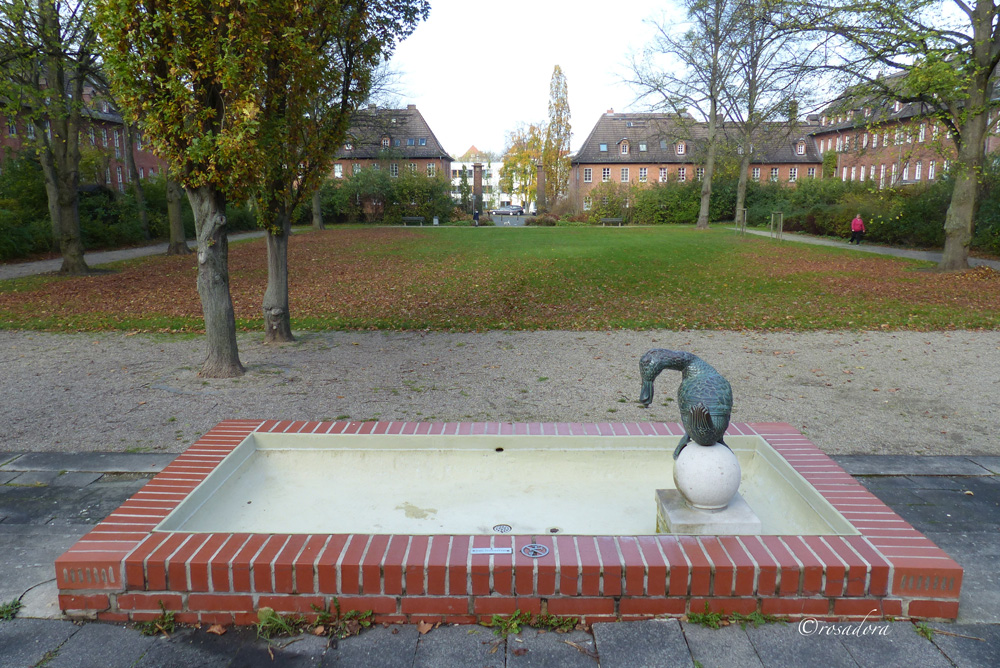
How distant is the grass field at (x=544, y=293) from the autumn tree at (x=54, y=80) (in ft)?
6.59

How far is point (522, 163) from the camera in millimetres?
73938

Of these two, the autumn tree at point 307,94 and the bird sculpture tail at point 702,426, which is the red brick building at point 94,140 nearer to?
the autumn tree at point 307,94

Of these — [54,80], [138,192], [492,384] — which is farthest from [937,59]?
[138,192]

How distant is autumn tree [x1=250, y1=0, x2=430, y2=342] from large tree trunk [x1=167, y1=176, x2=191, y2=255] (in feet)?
49.7

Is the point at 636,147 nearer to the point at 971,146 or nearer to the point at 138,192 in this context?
the point at 138,192

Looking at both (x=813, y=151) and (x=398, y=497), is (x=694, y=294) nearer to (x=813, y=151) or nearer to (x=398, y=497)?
(x=398, y=497)

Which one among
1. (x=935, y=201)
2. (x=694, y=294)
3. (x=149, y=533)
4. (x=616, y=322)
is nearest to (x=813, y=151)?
(x=935, y=201)

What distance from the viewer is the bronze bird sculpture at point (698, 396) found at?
323cm

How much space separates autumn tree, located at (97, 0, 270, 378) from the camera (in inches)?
248

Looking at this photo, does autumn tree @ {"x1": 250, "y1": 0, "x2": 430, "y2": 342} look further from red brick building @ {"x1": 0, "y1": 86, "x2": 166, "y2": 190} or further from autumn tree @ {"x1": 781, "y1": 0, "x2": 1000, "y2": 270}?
autumn tree @ {"x1": 781, "y1": 0, "x2": 1000, "y2": 270}

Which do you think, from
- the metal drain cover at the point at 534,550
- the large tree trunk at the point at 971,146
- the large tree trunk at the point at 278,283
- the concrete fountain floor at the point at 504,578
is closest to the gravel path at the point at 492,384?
the large tree trunk at the point at 278,283

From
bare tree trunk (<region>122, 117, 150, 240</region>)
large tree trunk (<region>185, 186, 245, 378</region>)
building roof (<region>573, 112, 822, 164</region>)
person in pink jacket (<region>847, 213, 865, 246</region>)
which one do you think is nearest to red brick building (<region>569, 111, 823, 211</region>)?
building roof (<region>573, 112, 822, 164</region>)

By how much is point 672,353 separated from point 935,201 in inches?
1137

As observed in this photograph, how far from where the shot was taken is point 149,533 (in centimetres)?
315
